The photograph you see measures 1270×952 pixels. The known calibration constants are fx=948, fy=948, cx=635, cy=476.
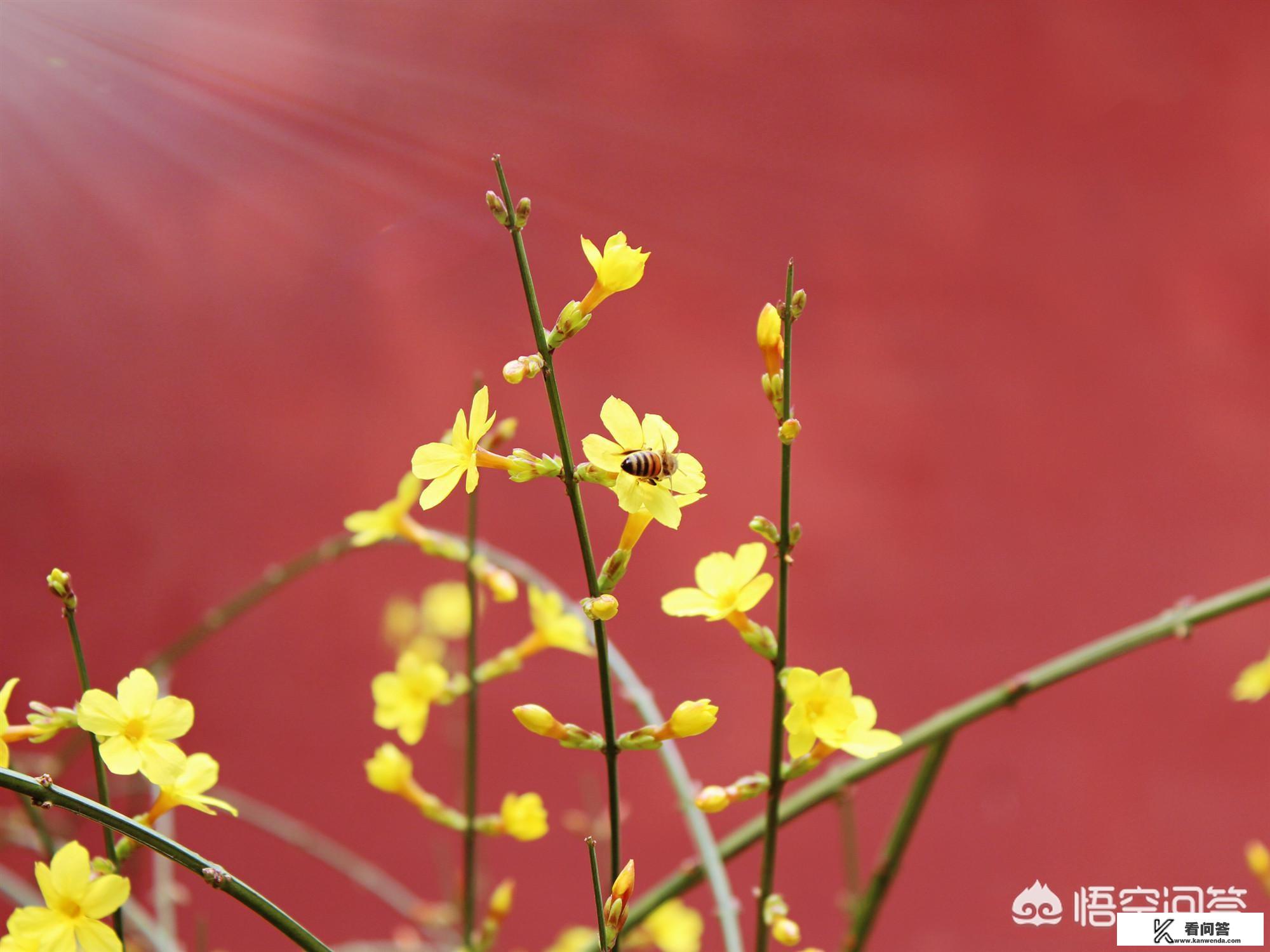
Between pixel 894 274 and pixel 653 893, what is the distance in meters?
1.08

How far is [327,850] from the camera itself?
722mm

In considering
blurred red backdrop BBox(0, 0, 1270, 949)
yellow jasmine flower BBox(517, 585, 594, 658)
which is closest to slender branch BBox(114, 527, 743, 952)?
yellow jasmine flower BBox(517, 585, 594, 658)

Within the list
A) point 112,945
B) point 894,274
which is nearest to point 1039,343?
point 894,274

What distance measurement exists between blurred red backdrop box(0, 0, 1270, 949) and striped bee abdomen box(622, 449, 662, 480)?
0.98 meters

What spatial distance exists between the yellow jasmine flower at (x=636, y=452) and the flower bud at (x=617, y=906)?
9 cm

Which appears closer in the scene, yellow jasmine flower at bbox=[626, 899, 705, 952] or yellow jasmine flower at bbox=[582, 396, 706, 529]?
yellow jasmine flower at bbox=[582, 396, 706, 529]

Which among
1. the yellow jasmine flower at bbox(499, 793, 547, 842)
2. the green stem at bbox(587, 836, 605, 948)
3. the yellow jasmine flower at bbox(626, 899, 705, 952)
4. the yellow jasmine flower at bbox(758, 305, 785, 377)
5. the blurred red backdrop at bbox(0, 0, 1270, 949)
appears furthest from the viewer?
the blurred red backdrop at bbox(0, 0, 1270, 949)

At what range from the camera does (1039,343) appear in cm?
131

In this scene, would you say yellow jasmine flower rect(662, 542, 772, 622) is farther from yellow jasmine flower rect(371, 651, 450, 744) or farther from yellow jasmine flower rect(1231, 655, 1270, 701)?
yellow jasmine flower rect(1231, 655, 1270, 701)

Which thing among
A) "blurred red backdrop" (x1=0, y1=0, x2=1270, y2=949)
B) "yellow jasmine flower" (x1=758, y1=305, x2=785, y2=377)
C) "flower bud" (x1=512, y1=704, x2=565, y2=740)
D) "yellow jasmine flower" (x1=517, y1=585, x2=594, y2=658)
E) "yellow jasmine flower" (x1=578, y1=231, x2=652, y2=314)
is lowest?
"flower bud" (x1=512, y1=704, x2=565, y2=740)

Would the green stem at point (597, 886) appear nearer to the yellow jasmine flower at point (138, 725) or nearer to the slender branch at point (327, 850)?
the yellow jasmine flower at point (138, 725)

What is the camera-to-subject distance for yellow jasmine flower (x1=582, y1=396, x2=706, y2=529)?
0.26m

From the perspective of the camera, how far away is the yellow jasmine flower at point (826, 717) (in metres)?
0.28

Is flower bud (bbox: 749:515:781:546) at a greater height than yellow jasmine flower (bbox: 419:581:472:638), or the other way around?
yellow jasmine flower (bbox: 419:581:472:638)
